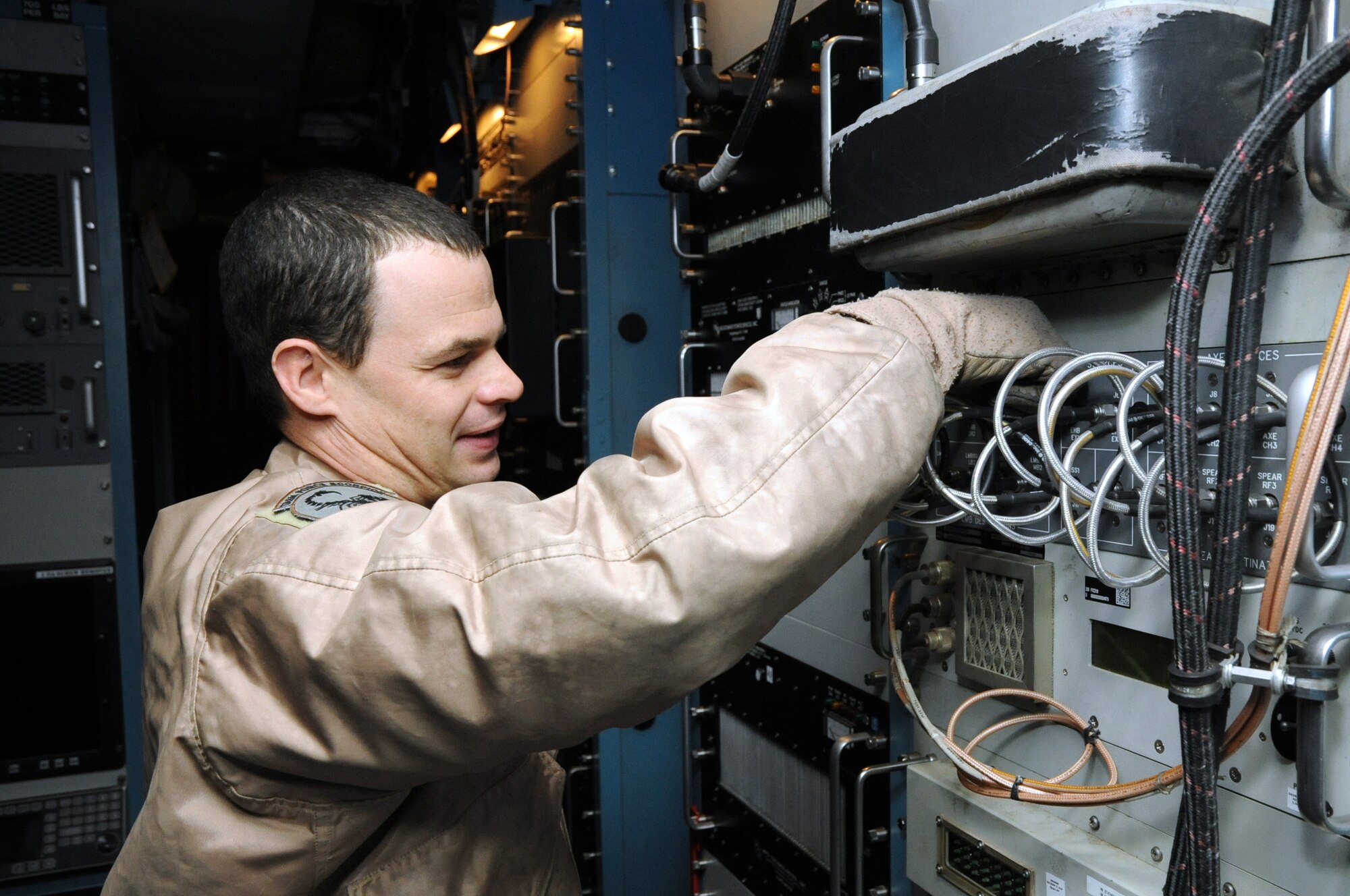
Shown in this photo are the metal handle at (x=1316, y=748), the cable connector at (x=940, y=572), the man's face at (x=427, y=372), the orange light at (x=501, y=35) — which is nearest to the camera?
the metal handle at (x=1316, y=748)

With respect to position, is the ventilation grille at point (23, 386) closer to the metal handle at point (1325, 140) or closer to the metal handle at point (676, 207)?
the metal handle at point (676, 207)

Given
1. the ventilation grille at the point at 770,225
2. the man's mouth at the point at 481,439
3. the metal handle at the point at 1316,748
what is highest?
the ventilation grille at the point at 770,225

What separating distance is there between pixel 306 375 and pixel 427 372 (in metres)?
0.17

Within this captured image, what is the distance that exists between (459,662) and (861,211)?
3.15 ft

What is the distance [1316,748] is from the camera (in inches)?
40.3

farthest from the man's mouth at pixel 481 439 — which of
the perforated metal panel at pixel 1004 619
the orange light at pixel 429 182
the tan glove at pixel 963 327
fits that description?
the orange light at pixel 429 182

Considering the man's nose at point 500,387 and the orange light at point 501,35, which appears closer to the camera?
the man's nose at point 500,387

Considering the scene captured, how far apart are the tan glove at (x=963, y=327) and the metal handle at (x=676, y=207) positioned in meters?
1.41

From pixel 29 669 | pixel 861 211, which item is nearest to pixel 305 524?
pixel 861 211

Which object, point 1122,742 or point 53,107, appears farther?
point 53,107

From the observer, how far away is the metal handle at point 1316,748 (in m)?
0.99

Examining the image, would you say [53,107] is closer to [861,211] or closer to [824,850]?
[861,211]

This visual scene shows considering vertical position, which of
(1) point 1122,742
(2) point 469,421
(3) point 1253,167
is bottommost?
(1) point 1122,742

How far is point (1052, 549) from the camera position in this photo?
1458 mm
